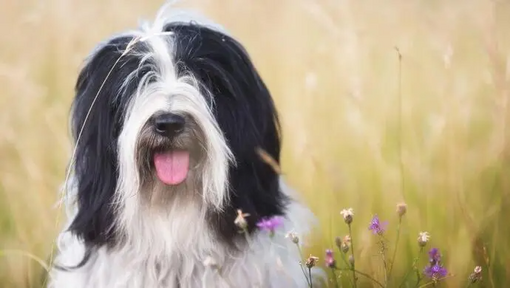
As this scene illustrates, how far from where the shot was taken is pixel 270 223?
2.07 metres

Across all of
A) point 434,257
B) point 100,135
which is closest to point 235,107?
point 100,135

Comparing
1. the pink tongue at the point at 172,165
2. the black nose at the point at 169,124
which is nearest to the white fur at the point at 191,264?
the pink tongue at the point at 172,165

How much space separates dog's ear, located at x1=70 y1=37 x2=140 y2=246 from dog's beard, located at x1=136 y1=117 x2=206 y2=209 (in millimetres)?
102

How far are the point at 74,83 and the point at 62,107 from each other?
0.12 meters

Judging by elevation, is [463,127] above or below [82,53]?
above

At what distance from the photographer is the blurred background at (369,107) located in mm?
2488

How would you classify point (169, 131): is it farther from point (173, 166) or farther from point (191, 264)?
point (191, 264)

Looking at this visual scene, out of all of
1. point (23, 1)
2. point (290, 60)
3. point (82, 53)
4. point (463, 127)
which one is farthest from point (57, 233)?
point (463, 127)

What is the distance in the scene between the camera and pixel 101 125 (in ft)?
7.02

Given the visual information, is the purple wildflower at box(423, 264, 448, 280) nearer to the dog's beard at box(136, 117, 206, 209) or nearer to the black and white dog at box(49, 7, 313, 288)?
the black and white dog at box(49, 7, 313, 288)

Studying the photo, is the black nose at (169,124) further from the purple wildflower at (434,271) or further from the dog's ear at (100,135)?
the purple wildflower at (434,271)

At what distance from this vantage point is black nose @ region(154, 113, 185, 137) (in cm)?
198

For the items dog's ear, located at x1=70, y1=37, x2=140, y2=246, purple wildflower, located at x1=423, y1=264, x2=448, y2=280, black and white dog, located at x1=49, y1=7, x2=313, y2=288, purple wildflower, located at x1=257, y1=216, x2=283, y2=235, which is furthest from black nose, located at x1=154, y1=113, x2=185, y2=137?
purple wildflower, located at x1=423, y1=264, x2=448, y2=280

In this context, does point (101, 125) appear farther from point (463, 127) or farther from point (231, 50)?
point (463, 127)
